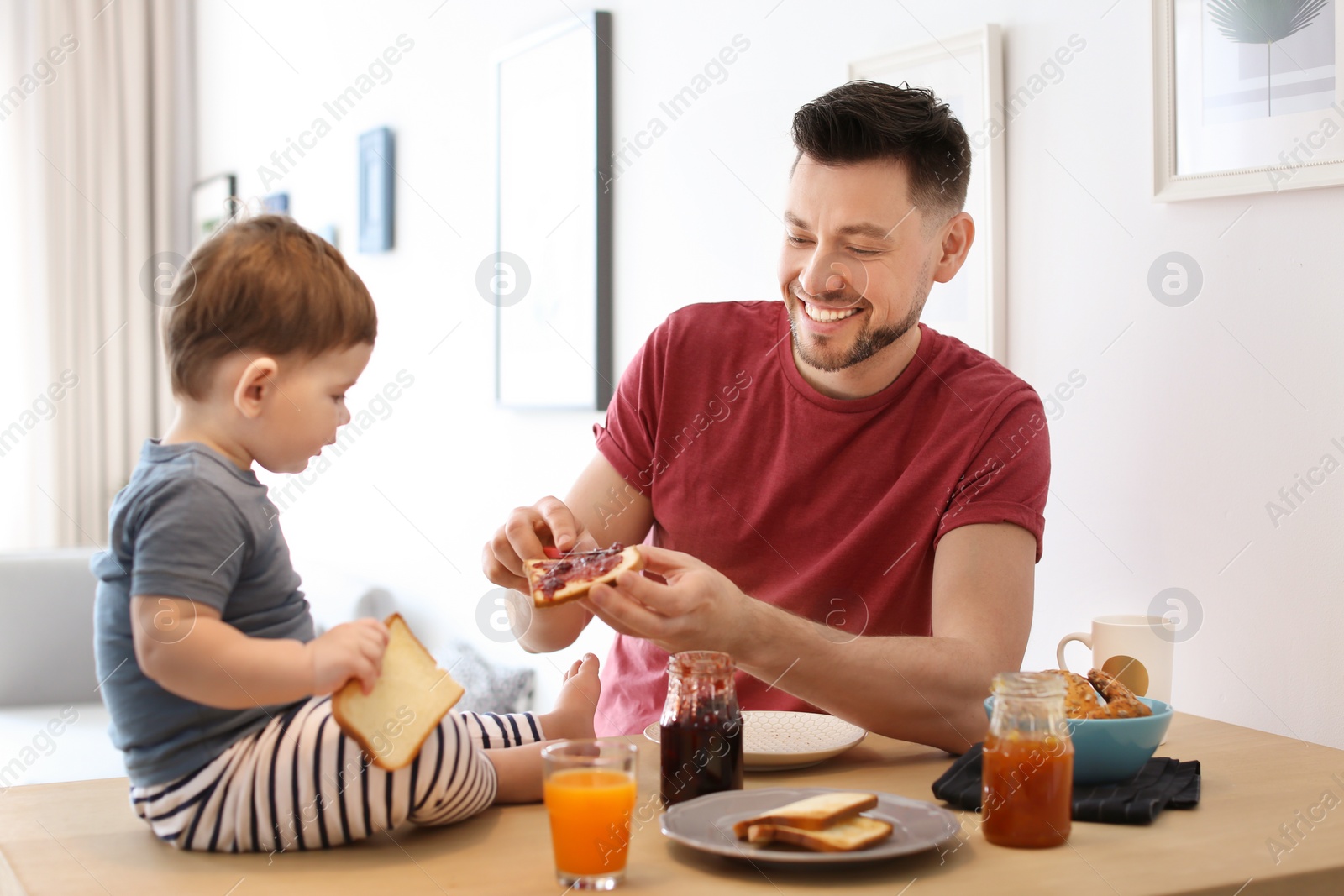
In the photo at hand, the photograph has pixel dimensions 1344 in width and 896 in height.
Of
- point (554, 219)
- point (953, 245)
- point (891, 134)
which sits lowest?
point (953, 245)

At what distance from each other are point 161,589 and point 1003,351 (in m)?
1.42

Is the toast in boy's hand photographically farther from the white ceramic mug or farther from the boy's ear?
the white ceramic mug

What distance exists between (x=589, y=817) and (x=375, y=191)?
3276 mm

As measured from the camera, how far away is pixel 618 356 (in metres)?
2.85

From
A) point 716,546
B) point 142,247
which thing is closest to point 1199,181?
point 716,546

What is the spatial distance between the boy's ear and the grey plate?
0.51 meters

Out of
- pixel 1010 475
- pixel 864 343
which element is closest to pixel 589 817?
pixel 1010 475

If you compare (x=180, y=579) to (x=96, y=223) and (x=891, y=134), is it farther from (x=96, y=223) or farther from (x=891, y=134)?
(x=96, y=223)

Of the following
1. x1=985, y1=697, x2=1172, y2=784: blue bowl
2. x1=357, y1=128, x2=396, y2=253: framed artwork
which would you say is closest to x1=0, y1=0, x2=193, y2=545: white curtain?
x1=357, y1=128, x2=396, y2=253: framed artwork

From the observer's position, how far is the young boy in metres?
0.95

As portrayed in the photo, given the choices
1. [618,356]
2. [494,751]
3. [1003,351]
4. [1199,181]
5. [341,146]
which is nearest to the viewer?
[494,751]

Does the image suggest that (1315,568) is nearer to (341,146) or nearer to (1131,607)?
(1131,607)

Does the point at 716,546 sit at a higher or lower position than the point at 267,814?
higher

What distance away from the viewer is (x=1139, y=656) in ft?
5.20
